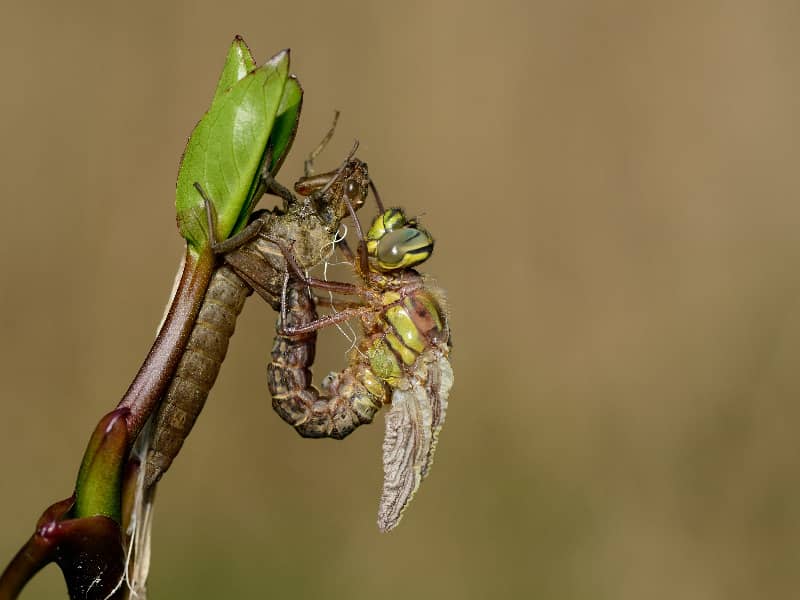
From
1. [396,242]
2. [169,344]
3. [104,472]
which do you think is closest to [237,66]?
[169,344]

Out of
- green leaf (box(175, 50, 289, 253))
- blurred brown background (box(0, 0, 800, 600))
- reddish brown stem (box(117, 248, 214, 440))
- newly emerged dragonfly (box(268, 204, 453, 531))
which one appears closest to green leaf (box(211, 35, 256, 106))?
green leaf (box(175, 50, 289, 253))

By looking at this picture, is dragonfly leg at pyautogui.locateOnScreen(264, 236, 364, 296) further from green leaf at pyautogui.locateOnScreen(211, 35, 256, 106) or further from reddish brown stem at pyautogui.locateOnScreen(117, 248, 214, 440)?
green leaf at pyautogui.locateOnScreen(211, 35, 256, 106)

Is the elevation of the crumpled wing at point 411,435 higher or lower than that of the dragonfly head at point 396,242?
lower

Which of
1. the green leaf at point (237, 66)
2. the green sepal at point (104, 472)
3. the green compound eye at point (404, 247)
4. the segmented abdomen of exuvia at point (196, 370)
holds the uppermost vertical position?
the green leaf at point (237, 66)

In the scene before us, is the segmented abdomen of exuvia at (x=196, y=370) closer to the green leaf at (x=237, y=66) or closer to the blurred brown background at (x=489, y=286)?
the green leaf at (x=237, y=66)

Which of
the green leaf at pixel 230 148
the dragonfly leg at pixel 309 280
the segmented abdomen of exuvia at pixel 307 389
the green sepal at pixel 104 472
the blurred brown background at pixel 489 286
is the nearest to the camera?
the green sepal at pixel 104 472

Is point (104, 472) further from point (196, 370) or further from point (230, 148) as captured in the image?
point (230, 148)

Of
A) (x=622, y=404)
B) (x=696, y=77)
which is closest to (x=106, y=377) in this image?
(x=622, y=404)

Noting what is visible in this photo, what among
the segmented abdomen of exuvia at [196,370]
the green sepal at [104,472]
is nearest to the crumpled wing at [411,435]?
the segmented abdomen of exuvia at [196,370]
